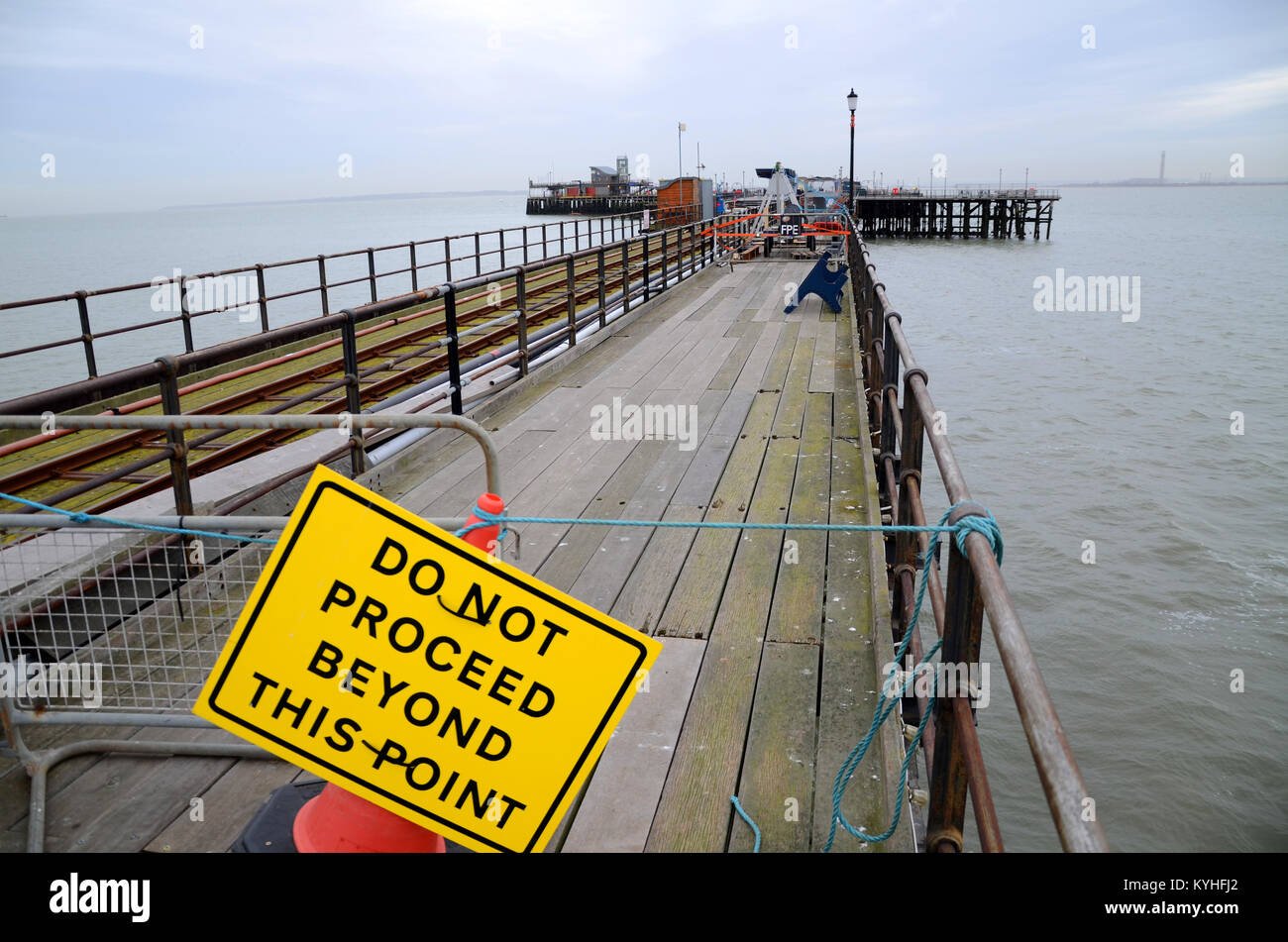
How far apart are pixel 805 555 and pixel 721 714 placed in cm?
171

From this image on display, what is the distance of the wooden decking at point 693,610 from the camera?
10.3 ft

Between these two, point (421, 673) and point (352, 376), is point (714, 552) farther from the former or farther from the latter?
point (421, 673)

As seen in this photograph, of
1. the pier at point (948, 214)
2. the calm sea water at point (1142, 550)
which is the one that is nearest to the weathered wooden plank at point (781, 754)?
the calm sea water at point (1142, 550)

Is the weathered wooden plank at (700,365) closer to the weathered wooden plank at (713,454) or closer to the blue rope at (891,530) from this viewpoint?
the weathered wooden plank at (713,454)

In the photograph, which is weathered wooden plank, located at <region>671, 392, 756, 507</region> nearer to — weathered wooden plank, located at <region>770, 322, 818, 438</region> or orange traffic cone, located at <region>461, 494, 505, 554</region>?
weathered wooden plank, located at <region>770, 322, 818, 438</region>

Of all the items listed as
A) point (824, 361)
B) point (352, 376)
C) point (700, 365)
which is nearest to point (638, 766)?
point (352, 376)

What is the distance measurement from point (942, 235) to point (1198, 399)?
71.1 meters

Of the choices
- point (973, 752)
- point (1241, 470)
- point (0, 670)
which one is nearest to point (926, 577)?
point (973, 752)

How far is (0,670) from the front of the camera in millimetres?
3330

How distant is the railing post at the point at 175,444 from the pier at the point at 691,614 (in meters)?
0.02

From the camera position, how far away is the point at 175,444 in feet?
13.6

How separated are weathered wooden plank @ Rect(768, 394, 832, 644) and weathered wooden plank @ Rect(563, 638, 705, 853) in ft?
1.66

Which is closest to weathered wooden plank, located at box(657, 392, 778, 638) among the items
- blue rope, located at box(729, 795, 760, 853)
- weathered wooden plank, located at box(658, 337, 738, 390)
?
blue rope, located at box(729, 795, 760, 853)
